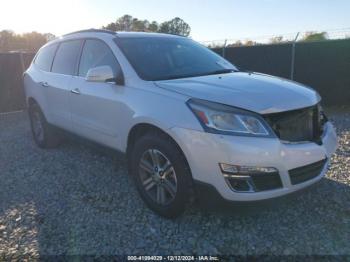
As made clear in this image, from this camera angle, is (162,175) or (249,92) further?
(162,175)

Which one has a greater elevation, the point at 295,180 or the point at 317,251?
the point at 295,180

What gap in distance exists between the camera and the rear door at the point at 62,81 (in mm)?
4742

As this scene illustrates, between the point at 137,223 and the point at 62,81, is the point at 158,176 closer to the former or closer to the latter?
the point at 137,223

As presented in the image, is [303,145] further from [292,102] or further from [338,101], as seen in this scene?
[338,101]

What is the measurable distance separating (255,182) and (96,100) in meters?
2.14

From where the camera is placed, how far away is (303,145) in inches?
117

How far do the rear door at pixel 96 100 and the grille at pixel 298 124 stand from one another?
1635mm

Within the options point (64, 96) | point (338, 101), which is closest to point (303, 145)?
point (64, 96)

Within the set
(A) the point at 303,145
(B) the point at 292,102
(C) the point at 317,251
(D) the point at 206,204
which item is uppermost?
(B) the point at 292,102

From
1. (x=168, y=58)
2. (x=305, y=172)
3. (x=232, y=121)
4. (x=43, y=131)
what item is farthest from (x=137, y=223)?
(x=43, y=131)

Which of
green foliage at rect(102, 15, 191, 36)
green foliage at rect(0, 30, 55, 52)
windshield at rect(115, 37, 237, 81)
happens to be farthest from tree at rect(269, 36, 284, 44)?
green foliage at rect(0, 30, 55, 52)

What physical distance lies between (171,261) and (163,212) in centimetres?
61

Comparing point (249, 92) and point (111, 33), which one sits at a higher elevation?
point (111, 33)

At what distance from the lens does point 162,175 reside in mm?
3289
